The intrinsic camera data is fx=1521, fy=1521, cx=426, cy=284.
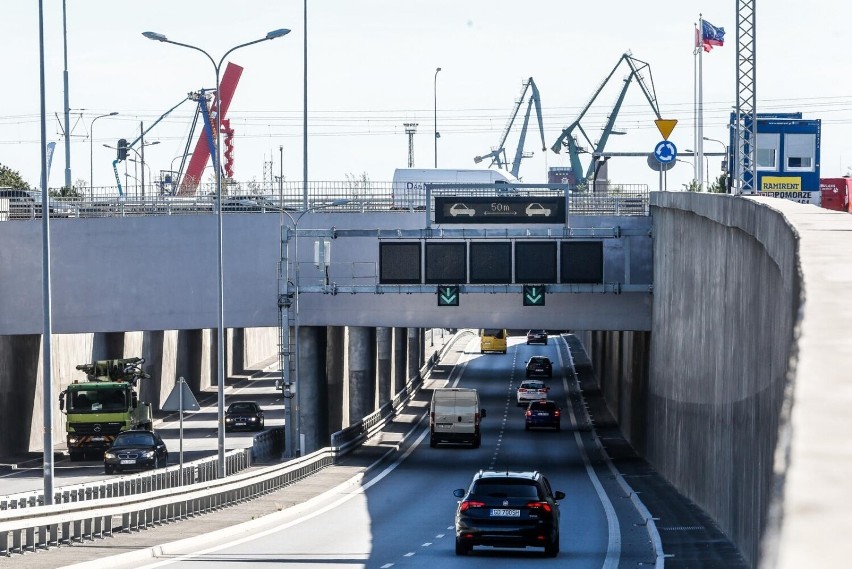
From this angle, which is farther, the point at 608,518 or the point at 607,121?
the point at 607,121

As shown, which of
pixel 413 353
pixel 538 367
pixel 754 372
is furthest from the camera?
pixel 413 353

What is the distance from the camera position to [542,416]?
238ft

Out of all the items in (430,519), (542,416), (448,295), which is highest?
(448,295)

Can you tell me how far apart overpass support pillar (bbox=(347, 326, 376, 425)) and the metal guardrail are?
2634cm

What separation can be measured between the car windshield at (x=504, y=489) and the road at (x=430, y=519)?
1101 mm

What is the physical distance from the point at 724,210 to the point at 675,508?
901 cm

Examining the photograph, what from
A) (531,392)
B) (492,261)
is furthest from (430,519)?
(531,392)

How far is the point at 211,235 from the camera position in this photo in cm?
5444

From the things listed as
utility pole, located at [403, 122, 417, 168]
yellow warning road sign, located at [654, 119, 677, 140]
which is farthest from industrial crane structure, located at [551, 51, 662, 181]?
yellow warning road sign, located at [654, 119, 677, 140]

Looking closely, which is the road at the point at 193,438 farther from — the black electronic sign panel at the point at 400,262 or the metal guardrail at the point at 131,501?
the black electronic sign panel at the point at 400,262

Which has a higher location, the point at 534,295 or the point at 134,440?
the point at 534,295

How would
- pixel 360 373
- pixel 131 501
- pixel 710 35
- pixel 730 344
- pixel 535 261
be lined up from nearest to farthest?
pixel 131 501 < pixel 730 344 < pixel 535 261 < pixel 710 35 < pixel 360 373

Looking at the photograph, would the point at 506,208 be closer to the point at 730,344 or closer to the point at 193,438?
the point at 730,344

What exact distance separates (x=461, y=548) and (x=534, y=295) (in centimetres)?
2775
